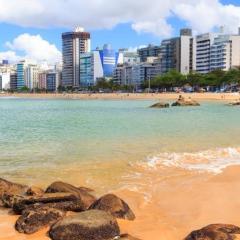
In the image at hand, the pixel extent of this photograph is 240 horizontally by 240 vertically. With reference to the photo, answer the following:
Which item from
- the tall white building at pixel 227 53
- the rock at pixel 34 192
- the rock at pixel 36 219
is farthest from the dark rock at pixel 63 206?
the tall white building at pixel 227 53

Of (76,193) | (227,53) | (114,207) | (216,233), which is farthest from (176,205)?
(227,53)

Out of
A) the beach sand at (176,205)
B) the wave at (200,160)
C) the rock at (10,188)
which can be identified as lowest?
the wave at (200,160)

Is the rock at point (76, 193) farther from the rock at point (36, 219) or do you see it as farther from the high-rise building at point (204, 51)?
the high-rise building at point (204, 51)

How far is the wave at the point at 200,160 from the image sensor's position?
16344 millimetres

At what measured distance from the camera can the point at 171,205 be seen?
11.2m

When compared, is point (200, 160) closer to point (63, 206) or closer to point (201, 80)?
point (63, 206)

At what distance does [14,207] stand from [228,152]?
460 inches

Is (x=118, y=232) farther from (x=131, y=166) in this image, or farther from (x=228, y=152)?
(x=228, y=152)

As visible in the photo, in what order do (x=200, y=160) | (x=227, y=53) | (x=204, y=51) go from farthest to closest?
(x=204, y=51) < (x=227, y=53) < (x=200, y=160)

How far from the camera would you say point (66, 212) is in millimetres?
9906

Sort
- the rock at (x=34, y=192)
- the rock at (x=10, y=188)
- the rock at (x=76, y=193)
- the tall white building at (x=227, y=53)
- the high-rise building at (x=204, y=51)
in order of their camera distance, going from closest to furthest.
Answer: the rock at (x=76, y=193), the rock at (x=34, y=192), the rock at (x=10, y=188), the tall white building at (x=227, y=53), the high-rise building at (x=204, y=51)

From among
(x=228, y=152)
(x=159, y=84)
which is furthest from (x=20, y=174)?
(x=159, y=84)

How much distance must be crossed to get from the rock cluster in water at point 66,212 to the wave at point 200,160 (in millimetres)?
5963

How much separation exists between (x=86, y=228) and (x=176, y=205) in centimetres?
337
